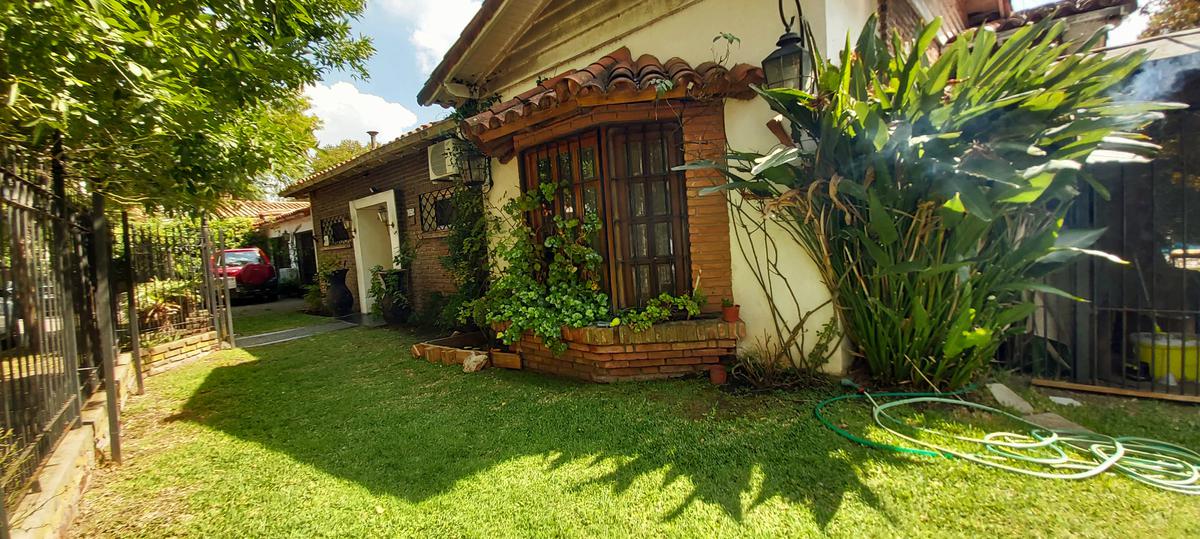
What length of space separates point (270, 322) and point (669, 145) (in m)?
9.88

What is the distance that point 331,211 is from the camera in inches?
440

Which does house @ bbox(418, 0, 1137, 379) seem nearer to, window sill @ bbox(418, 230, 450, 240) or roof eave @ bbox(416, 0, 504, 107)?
roof eave @ bbox(416, 0, 504, 107)

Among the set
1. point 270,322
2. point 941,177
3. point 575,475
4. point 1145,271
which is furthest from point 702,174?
point 270,322

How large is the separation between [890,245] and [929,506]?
1.79 metres

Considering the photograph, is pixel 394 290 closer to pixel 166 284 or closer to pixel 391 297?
pixel 391 297

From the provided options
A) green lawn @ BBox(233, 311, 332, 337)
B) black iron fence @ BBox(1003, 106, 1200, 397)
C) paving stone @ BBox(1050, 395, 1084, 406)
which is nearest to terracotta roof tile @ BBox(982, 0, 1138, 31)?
black iron fence @ BBox(1003, 106, 1200, 397)

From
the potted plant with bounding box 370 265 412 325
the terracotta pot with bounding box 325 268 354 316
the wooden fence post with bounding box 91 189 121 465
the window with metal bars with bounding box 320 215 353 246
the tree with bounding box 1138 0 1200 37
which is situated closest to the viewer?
the wooden fence post with bounding box 91 189 121 465

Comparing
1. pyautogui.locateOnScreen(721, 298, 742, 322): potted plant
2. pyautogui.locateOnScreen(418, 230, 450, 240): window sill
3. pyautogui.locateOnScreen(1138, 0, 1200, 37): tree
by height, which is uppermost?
pyautogui.locateOnScreen(1138, 0, 1200, 37): tree

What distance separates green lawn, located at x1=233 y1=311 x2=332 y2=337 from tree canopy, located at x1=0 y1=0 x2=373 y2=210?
19.1 ft

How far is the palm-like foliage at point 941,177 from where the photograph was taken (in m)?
2.78

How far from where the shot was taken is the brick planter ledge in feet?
13.6

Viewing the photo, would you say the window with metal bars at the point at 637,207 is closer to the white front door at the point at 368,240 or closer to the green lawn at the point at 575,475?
the green lawn at the point at 575,475

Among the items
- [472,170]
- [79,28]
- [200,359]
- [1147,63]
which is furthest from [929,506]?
[200,359]

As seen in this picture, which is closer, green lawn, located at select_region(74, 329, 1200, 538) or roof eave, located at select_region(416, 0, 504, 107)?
green lawn, located at select_region(74, 329, 1200, 538)
